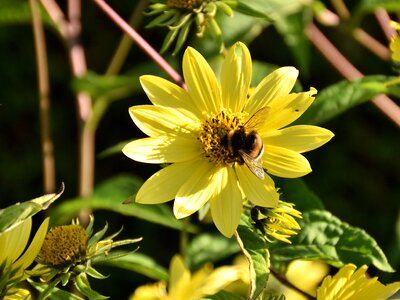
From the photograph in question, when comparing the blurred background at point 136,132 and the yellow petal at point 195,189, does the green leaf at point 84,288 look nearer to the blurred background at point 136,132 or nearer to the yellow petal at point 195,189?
the yellow petal at point 195,189

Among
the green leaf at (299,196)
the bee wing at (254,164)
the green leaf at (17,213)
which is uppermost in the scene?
the green leaf at (17,213)

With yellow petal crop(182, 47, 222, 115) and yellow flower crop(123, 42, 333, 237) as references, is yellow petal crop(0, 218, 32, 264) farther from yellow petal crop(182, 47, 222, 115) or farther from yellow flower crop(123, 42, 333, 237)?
yellow petal crop(182, 47, 222, 115)

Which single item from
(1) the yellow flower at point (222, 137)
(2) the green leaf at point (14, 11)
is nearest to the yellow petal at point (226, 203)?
(1) the yellow flower at point (222, 137)

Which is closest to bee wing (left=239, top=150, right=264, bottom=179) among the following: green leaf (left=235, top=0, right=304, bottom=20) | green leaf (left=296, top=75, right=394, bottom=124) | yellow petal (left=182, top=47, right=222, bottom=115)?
yellow petal (left=182, top=47, right=222, bottom=115)

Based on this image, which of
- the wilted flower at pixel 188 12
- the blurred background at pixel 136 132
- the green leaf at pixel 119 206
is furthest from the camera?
the blurred background at pixel 136 132

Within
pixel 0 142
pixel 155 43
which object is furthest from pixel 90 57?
pixel 0 142

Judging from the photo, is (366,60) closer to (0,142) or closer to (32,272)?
(0,142)

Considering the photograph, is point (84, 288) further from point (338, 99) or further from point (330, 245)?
point (338, 99)
